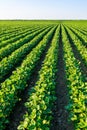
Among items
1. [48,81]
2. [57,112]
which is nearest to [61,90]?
[48,81]

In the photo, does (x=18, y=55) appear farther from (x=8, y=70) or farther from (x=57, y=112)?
(x=57, y=112)

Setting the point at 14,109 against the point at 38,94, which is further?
the point at 14,109

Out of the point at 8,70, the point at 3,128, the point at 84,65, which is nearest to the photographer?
the point at 3,128

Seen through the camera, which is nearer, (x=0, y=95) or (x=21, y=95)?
(x=0, y=95)

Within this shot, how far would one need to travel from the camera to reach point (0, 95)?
8359 mm

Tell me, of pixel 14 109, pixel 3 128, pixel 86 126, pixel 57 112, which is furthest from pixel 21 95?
pixel 86 126

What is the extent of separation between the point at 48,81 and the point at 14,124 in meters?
2.46

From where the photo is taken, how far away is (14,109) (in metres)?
9.20

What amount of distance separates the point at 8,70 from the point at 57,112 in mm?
5637

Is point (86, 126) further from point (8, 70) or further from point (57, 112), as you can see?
point (8, 70)

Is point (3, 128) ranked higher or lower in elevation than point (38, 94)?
lower

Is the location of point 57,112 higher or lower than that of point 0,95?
lower

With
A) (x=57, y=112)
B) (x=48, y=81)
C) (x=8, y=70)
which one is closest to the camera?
(x=57, y=112)

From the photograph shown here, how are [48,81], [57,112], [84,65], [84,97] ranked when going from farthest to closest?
[84,65], [48,81], [57,112], [84,97]
